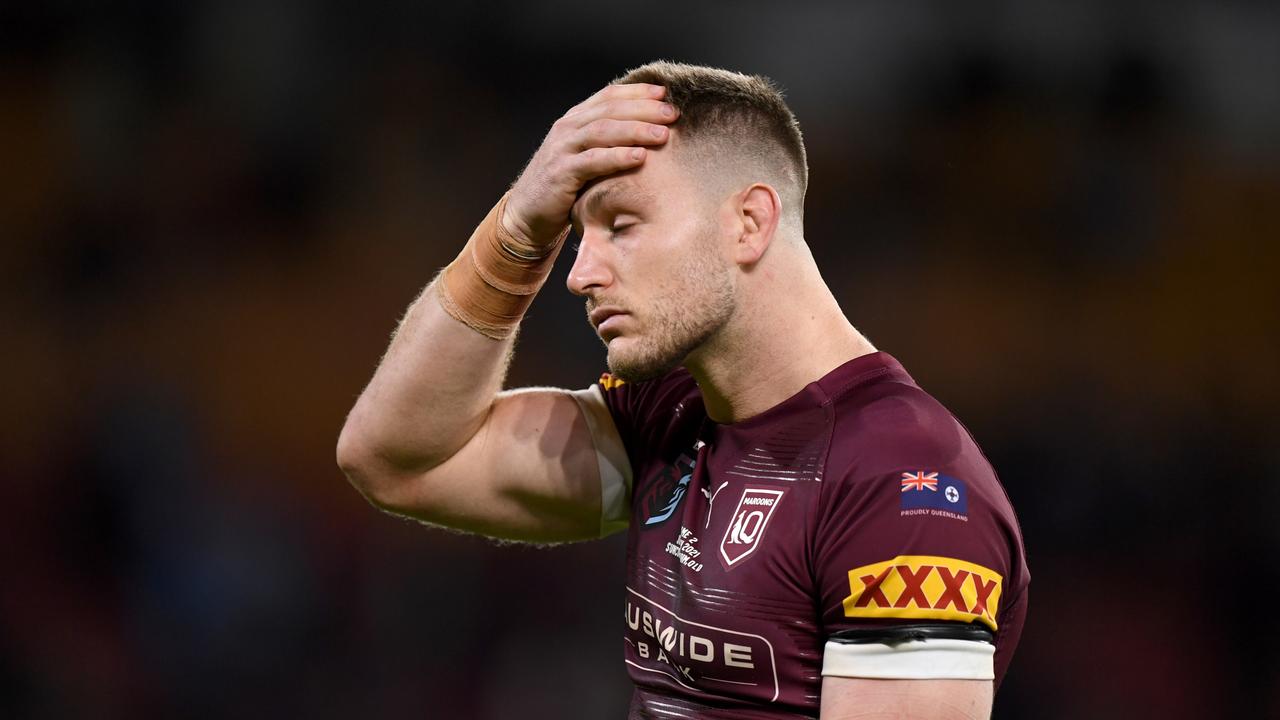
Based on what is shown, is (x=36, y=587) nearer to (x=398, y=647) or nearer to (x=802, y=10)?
(x=398, y=647)

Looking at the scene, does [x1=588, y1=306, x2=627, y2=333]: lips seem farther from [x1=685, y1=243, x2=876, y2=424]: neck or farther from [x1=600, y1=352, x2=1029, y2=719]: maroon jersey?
[x1=600, y1=352, x2=1029, y2=719]: maroon jersey

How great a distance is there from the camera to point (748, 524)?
75.0 inches

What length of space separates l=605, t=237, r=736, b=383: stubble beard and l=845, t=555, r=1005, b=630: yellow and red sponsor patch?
46 cm

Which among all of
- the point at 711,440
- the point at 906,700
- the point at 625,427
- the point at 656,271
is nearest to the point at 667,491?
the point at 711,440

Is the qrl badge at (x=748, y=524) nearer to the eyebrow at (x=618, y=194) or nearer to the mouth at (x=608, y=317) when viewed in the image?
the mouth at (x=608, y=317)

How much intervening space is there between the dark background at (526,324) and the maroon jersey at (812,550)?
9.39 feet

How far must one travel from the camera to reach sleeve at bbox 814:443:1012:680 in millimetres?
1698

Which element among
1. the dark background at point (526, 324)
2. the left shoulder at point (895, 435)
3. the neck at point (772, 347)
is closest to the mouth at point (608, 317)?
the neck at point (772, 347)

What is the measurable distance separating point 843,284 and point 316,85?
2.30m

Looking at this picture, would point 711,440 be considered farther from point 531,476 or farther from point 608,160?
point 608,160

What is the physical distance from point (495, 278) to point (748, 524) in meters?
0.63

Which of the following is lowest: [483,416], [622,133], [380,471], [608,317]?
[380,471]

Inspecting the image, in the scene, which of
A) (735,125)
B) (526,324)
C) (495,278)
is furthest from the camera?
(526,324)

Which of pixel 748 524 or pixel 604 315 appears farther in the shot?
pixel 604 315
